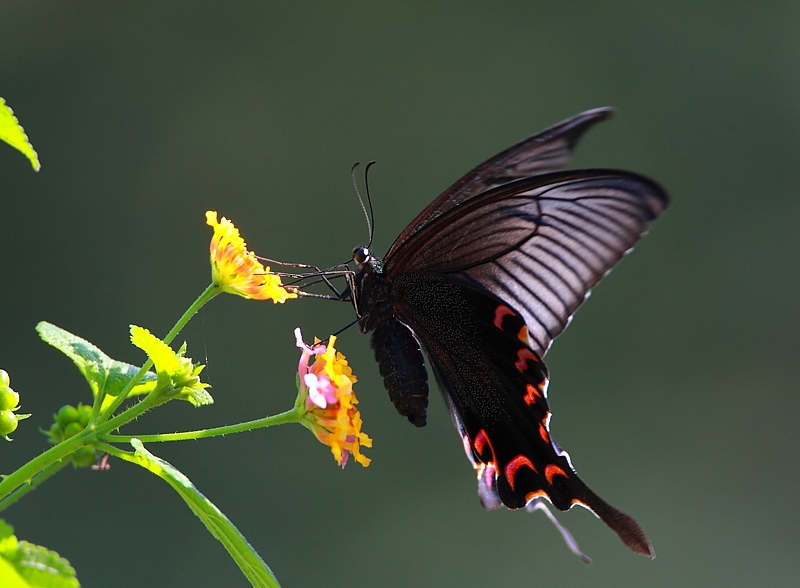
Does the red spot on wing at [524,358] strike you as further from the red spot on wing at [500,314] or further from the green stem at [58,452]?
the green stem at [58,452]

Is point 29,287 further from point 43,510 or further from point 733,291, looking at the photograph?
point 733,291

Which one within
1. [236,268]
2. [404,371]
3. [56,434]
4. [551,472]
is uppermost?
[236,268]

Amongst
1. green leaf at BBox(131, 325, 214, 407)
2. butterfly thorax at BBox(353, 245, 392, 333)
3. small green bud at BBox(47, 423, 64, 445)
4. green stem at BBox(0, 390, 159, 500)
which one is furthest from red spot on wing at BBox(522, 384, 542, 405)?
small green bud at BBox(47, 423, 64, 445)

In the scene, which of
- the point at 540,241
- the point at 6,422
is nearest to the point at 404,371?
the point at 540,241

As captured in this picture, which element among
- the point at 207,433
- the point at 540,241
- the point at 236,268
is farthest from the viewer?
the point at 540,241

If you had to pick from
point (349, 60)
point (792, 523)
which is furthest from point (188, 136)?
point (792, 523)

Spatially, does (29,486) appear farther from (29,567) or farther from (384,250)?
(384,250)

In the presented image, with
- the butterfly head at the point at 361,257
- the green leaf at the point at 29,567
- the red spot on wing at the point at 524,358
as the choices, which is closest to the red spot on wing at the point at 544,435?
the red spot on wing at the point at 524,358

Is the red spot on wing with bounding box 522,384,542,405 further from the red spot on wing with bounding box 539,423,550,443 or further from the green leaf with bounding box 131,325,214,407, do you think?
the green leaf with bounding box 131,325,214,407

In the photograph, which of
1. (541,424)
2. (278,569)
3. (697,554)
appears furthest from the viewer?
(697,554)
